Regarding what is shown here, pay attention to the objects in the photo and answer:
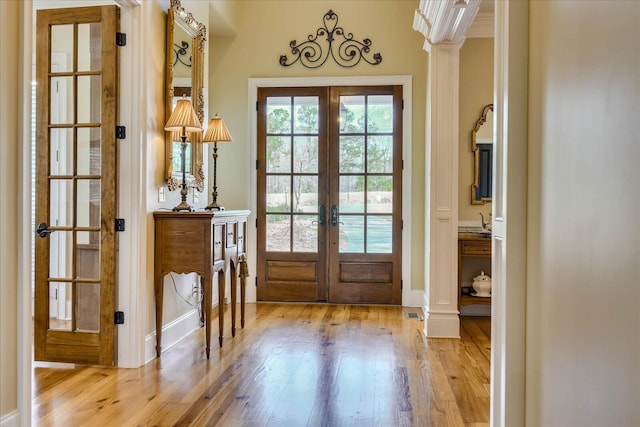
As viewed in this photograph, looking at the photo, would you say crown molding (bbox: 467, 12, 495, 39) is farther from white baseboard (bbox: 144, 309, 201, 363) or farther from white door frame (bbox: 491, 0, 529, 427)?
white baseboard (bbox: 144, 309, 201, 363)

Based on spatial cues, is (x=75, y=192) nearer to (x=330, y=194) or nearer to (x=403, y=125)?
(x=330, y=194)

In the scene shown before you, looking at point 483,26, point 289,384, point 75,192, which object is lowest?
point 289,384

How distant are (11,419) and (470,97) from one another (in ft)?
14.7

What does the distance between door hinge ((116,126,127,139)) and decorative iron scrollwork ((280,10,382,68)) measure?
8.36ft

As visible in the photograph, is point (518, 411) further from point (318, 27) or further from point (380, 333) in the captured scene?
point (318, 27)

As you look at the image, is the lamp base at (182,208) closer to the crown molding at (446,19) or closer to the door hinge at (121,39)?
the door hinge at (121,39)

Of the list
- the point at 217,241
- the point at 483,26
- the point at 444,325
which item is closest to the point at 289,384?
the point at 217,241

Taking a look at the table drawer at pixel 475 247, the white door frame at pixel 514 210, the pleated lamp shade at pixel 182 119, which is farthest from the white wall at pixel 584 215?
the table drawer at pixel 475 247

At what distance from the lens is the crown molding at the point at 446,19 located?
313cm

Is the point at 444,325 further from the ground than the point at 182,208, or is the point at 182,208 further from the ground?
the point at 182,208

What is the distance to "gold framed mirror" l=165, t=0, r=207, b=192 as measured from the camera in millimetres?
3471

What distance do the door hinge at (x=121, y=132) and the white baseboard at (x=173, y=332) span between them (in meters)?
1.31

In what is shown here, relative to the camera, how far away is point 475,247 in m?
4.28

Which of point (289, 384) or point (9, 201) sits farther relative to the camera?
point (289, 384)
